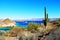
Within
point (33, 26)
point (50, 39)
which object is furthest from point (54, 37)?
point (33, 26)

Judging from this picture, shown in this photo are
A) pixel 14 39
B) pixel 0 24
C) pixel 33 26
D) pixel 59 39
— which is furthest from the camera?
pixel 0 24

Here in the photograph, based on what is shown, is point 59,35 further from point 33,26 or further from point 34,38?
point 33,26

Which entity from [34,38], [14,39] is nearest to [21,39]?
[34,38]

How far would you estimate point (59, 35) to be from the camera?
988 cm

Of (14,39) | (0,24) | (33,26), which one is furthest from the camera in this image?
(0,24)

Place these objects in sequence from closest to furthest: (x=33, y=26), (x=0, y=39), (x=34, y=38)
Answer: (x=34, y=38)
(x=0, y=39)
(x=33, y=26)

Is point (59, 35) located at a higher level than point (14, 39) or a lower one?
higher

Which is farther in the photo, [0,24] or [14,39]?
[0,24]

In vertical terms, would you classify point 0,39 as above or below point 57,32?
below

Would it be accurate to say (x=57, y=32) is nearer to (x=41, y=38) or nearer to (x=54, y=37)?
(x=54, y=37)

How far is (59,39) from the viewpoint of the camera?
31.8ft

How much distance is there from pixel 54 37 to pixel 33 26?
13986mm

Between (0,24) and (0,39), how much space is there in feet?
185

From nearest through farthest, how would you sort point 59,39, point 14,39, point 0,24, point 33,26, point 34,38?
point 59,39 → point 34,38 → point 14,39 → point 33,26 → point 0,24
